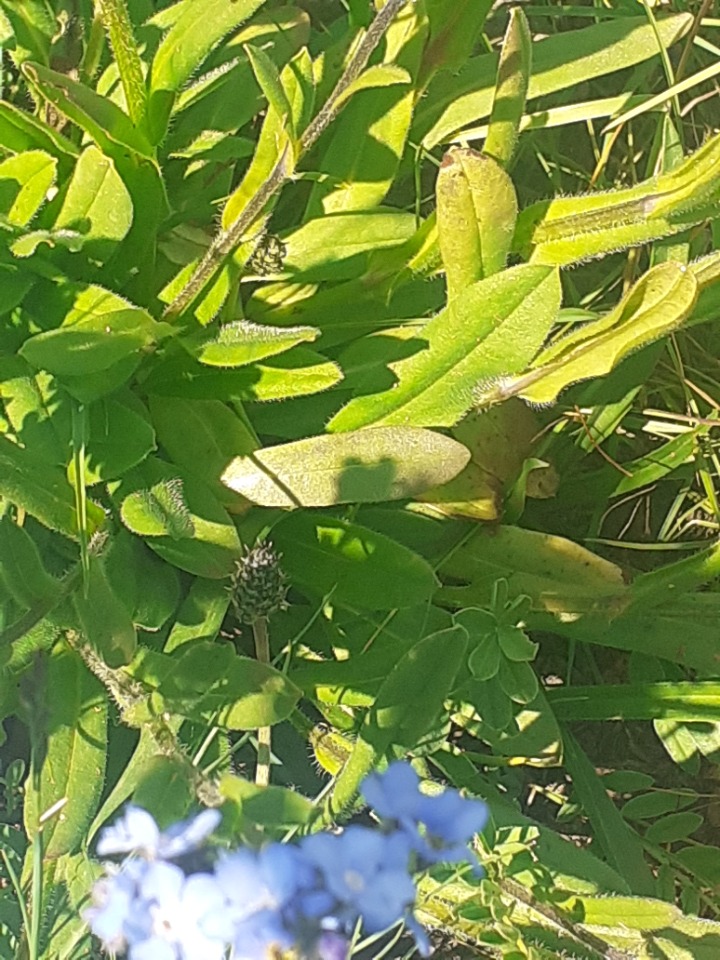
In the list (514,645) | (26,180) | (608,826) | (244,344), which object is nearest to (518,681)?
Answer: (514,645)

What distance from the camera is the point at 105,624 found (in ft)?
3.76

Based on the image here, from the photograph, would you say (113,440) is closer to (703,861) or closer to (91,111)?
(91,111)

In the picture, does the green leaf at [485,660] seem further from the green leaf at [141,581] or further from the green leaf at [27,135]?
the green leaf at [27,135]

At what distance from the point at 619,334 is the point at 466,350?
7.4 inches

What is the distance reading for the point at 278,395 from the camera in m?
1.32

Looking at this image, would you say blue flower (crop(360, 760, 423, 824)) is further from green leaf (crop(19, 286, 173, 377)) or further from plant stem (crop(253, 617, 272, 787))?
green leaf (crop(19, 286, 173, 377))

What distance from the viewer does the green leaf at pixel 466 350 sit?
1255 millimetres

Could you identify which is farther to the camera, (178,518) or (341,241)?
(341,241)

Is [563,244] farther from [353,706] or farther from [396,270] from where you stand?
[353,706]

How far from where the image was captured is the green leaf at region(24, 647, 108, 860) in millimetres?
1237

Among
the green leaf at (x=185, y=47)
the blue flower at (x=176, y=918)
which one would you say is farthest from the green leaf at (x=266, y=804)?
the green leaf at (x=185, y=47)

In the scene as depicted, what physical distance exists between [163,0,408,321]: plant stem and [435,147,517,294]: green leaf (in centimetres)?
16

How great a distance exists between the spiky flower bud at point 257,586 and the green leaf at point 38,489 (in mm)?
187

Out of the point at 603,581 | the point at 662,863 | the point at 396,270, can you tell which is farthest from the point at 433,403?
the point at 662,863
